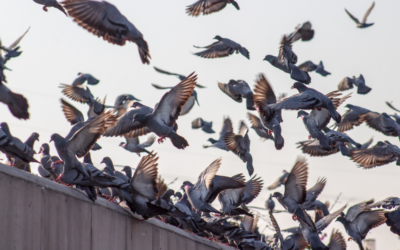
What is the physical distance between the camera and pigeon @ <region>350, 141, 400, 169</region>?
1562cm

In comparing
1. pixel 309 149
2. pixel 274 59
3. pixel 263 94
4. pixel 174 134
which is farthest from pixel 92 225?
pixel 309 149

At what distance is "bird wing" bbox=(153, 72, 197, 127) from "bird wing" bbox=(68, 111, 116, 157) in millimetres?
2220

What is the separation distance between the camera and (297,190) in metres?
13.1

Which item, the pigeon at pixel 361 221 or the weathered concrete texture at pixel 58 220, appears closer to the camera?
the weathered concrete texture at pixel 58 220

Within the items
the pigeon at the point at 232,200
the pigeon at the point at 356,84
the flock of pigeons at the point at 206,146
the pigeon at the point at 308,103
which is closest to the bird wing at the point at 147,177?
the flock of pigeons at the point at 206,146

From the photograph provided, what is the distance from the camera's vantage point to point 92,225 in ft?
29.2

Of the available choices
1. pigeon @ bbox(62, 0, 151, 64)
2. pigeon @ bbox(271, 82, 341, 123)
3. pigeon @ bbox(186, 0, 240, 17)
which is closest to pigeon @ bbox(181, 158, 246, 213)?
pigeon @ bbox(271, 82, 341, 123)

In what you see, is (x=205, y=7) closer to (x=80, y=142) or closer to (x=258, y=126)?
(x=258, y=126)

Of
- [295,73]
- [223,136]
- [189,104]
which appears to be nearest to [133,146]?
[189,104]

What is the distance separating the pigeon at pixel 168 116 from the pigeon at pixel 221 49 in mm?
4212

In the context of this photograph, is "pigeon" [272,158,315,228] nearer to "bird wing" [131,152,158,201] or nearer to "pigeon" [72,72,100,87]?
"bird wing" [131,152,158,201]

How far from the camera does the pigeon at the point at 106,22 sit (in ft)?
31.5

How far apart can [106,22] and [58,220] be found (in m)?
3.44

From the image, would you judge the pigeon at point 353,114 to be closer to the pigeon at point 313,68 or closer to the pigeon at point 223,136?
the pigeon at point 313,68
